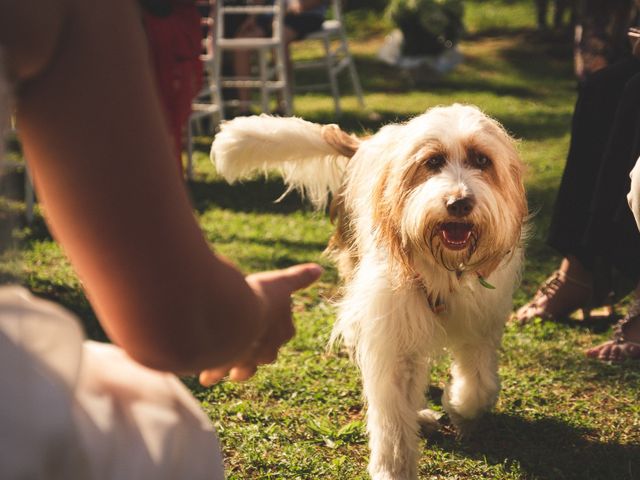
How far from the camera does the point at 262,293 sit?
3.36ft

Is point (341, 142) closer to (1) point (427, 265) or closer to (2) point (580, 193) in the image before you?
(1) point (427, 265)

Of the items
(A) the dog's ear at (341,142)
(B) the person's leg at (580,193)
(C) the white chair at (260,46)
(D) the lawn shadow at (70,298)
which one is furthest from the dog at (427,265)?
(C) the white chair at (260,46)

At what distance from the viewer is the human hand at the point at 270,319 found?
1.02 metres

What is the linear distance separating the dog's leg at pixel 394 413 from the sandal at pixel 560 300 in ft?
5.29

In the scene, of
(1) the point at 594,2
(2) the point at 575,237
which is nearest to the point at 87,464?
(2) the point at 575,237

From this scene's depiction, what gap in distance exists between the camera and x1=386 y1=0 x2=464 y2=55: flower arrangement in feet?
39.5

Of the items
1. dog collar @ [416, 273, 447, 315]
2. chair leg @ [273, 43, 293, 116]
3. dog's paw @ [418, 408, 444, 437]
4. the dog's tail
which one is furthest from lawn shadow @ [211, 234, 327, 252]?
chair leg @ [273, 43, 293, 116]

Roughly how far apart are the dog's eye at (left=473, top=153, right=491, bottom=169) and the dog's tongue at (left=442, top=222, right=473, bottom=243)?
0.22 metres

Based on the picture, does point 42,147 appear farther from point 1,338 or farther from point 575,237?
point 575,237

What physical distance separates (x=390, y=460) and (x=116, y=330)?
86.8 inches

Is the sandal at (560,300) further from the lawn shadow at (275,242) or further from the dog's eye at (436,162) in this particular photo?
the dog's eye at (436,162)

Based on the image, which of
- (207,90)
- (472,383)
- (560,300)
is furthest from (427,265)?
(207,90)

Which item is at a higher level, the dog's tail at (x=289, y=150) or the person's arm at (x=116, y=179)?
the person's arm at (x=116, y=179)

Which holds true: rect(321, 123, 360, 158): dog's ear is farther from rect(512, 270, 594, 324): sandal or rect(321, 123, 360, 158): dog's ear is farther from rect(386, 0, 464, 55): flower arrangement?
rect(386, 0, 464, 55): flower arrangement
